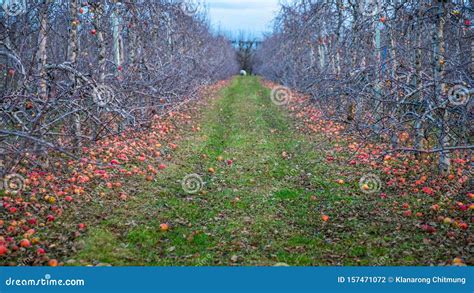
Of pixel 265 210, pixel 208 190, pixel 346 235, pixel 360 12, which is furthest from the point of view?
pixel 360 12

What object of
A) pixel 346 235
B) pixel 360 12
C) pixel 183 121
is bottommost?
pixel 346 235

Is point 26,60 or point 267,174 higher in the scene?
point 26,60

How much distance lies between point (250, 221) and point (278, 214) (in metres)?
0.45

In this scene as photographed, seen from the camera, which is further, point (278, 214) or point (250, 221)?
point (278, 214)

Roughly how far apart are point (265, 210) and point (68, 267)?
276 cm

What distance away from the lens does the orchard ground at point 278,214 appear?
484cm

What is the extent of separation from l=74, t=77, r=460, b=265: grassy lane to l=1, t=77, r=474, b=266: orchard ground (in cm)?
1

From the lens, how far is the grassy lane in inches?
191

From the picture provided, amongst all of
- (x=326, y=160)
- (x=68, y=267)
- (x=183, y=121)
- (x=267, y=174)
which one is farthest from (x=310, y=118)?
(x=68, y=267)

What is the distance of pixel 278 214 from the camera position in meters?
6.15

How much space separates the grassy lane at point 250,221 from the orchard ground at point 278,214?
1 centimetres

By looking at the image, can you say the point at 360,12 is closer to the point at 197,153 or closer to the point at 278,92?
the point at 197,153

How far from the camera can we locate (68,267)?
4340 millimetres

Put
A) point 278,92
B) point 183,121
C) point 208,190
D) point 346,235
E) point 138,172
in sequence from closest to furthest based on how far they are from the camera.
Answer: point 346,235 < point 208,190 < point 138,172 < point 183,121 < point 278,92
